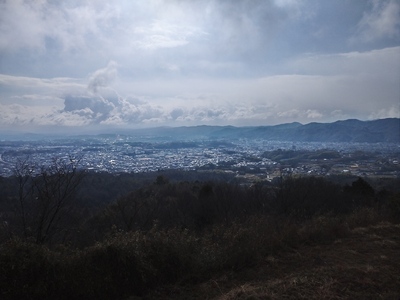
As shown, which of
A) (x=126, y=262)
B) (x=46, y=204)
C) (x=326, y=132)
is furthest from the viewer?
(x=326, y=132)

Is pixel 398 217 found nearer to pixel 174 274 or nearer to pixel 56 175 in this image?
pixel 174 274

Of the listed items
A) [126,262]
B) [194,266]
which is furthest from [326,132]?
[126,262]

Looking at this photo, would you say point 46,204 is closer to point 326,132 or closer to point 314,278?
point 314,278

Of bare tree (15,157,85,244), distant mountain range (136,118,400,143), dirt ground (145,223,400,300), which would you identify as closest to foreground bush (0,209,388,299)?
dirt ground (145,223,400,300)

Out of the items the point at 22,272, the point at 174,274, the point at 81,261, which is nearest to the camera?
the point at 22,272

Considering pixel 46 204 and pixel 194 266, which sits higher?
pixel 46 204

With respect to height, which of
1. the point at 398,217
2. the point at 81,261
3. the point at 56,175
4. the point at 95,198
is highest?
the point at 56,175

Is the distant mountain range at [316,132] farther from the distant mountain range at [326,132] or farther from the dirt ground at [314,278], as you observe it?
the dirt ground at [314,278]

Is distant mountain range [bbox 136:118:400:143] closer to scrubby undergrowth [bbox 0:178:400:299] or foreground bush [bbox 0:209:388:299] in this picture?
scrubby undergrowth [bbox 0:178:400:299]

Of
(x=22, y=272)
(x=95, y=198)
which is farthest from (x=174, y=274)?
(x=95, y=198)
